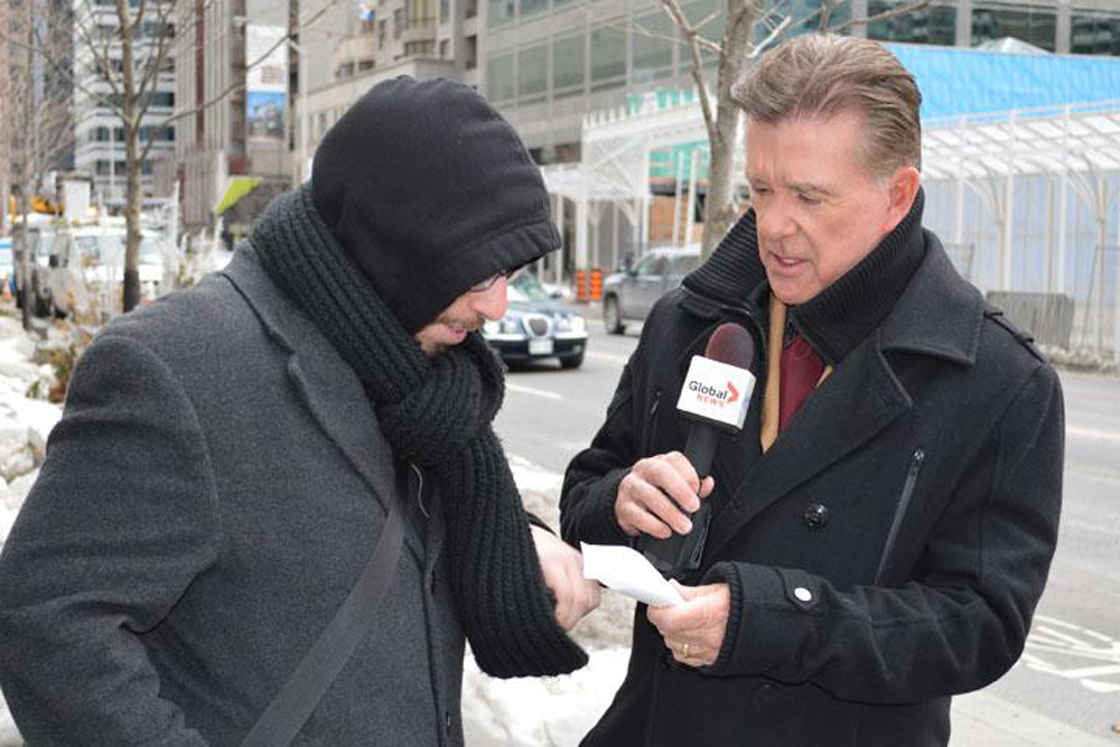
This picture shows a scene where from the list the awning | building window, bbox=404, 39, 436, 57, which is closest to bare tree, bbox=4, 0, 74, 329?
building window, bbox=404, 39, 436, 57

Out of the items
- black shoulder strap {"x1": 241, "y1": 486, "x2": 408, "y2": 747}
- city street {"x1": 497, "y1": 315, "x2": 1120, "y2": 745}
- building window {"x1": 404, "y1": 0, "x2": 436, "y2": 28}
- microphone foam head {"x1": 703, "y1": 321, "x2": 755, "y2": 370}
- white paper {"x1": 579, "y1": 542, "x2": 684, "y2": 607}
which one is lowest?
city street {"x1": 497, "y1": 315, "x2": 1120, "y2": 745}

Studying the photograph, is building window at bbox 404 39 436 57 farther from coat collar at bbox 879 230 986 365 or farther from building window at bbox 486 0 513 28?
coat collar at bbox 879 230 986 365

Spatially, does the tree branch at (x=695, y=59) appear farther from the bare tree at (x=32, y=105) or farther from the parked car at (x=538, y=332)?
the parked car at (x=538, y=332)

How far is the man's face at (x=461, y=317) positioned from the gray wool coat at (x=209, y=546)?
143 mm

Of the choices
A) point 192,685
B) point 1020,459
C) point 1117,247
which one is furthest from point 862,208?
point 1117,247

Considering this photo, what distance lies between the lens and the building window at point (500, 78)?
217 feet

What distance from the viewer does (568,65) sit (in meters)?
60.6

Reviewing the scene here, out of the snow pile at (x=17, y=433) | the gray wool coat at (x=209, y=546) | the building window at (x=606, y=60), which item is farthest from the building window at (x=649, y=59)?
the gray wool coat at (x=209, y=546)

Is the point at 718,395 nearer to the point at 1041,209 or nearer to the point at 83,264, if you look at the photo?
the point at 83,264

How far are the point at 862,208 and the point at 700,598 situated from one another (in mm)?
677

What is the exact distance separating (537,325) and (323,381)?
1713cm

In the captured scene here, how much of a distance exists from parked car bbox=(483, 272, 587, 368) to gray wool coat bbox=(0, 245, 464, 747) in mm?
16470

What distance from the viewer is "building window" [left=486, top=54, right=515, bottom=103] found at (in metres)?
66.0

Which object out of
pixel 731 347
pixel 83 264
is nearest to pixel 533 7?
pixel 83 264
